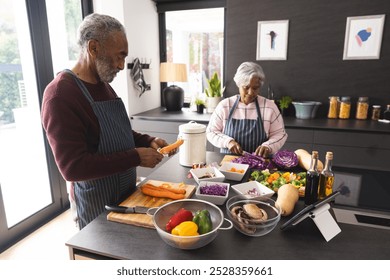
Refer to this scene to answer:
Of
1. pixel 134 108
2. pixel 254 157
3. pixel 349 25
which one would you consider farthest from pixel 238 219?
pixel 349 25

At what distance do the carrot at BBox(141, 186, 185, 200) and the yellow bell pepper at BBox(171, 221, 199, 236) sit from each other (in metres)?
0.30

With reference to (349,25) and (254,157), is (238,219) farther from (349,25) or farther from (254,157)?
(349,25)

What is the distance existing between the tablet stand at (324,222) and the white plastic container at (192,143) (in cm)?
78

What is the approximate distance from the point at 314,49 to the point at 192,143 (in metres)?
2.15

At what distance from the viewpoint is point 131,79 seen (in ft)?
10.1

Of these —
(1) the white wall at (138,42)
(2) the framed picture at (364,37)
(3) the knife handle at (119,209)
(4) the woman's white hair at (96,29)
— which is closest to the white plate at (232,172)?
(3) the knife handle at (119,209)

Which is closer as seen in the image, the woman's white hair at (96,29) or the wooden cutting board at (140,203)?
the wooden cutting board at (140,203)

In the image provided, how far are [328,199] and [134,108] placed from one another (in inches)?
103

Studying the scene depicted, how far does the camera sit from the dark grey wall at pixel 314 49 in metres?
2.79

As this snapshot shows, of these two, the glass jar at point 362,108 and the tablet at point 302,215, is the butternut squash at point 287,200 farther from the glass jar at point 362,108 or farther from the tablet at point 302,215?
the glass jar at point 362,108

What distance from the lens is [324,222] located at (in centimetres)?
92

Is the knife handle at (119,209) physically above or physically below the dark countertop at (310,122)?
below

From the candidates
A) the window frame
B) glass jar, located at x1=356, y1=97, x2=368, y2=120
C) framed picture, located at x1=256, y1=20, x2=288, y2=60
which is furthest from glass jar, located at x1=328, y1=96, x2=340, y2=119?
the window frame

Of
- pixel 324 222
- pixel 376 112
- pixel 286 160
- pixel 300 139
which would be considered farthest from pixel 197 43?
pixel 324 222
